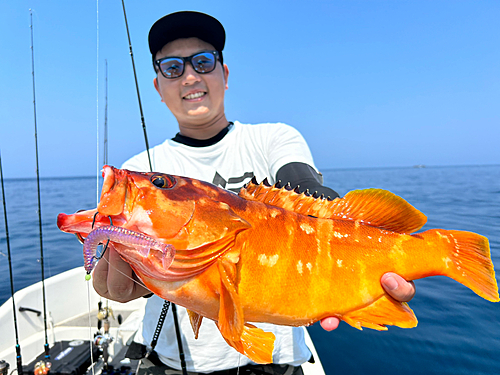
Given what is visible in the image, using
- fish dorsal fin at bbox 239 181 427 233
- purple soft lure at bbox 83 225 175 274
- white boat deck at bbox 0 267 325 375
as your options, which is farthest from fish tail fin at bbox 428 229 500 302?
white boat deck at bbox 0 267 325 375

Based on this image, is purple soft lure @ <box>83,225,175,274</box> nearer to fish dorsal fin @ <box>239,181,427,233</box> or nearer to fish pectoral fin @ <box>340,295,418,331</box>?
fish dorsal fin @ <box>239,181,427,233</box>

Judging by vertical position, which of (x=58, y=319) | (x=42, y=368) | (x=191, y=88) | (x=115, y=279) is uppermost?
(x=191, y=88)

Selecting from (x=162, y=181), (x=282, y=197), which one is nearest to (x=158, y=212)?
(x=162, y=181)

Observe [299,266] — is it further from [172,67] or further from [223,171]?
[172,67]

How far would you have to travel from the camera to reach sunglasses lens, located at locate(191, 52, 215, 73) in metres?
2.47

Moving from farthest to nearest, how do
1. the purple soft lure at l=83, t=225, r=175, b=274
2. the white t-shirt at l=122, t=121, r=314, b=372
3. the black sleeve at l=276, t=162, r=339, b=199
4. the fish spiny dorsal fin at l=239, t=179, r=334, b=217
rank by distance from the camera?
the white t-shirt at l=122, t=121, r=314, b=372
the black sleeve at l=276, t=162, r=339, b=199
the fish spiny dorsal fin at l=239, t=179, r=334, b=217
the purple soft lure at l=83, t=225, r=175, b=274

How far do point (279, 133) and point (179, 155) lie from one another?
956 millimetres

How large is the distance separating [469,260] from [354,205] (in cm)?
68

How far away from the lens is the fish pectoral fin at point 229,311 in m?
1.26

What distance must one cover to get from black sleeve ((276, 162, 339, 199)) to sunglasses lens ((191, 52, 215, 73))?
1.13 meters

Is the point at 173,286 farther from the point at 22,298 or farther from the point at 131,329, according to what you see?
the point at 22,298

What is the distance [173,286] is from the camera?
1297mm

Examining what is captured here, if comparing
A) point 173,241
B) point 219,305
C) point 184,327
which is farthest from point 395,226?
point 184,327

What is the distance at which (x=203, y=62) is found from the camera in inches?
98.4
